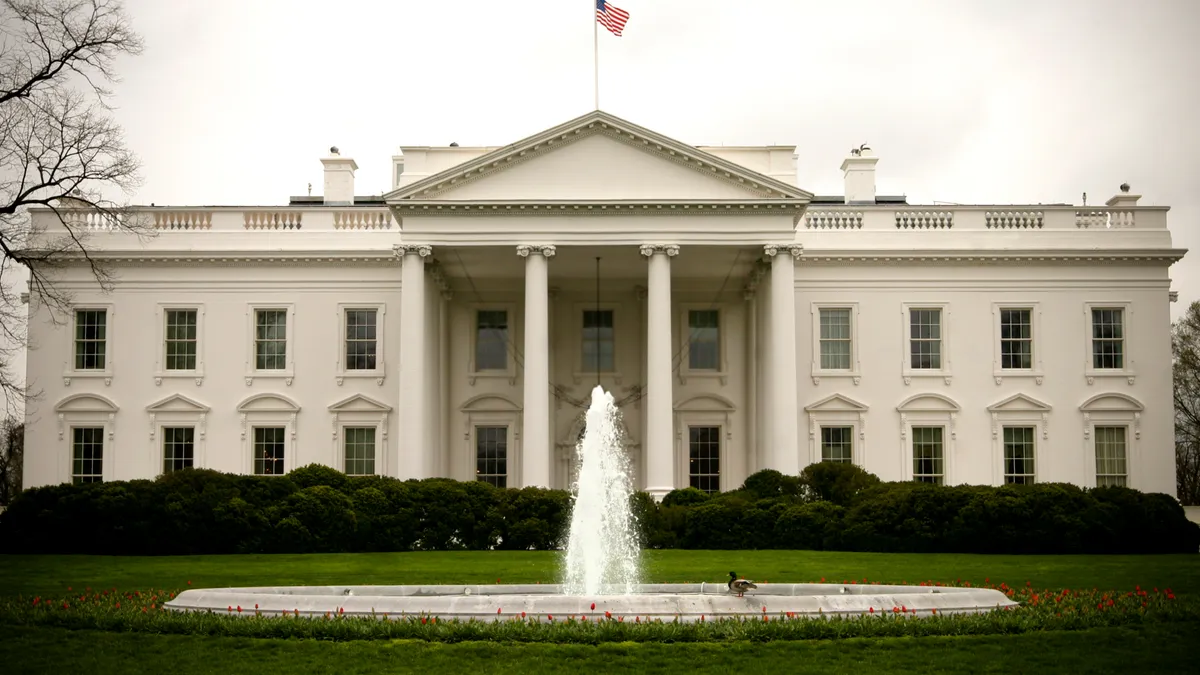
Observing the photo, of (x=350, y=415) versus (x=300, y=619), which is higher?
(x=350, y=415)

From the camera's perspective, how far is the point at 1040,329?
41.2 meters

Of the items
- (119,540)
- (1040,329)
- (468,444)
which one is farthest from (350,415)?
(1040,329)

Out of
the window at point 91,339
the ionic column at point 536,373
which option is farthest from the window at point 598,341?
the window at point 91,339

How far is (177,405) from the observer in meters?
40.7

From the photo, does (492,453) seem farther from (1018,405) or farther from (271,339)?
(1018,405)

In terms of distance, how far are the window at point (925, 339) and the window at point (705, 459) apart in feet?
22.3

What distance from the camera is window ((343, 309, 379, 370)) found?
41219 mm

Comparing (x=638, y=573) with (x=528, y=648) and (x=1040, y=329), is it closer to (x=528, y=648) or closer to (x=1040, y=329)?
(x=528, y=648)

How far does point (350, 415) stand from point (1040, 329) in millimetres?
22323

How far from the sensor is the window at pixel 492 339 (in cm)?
4253

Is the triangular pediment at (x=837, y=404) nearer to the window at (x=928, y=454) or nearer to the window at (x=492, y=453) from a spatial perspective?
the window at (x=928, y=454)

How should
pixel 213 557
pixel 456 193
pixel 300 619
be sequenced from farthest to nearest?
pixel 456 193 < pixel 213 557 < pixel 300 619

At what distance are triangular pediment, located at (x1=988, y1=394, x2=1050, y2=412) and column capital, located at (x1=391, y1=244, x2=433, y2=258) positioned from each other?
18.5 meters

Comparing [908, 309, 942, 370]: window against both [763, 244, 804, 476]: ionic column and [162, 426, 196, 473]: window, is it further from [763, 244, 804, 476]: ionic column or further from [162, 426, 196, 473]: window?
[162, 426, 196, 473]: window
